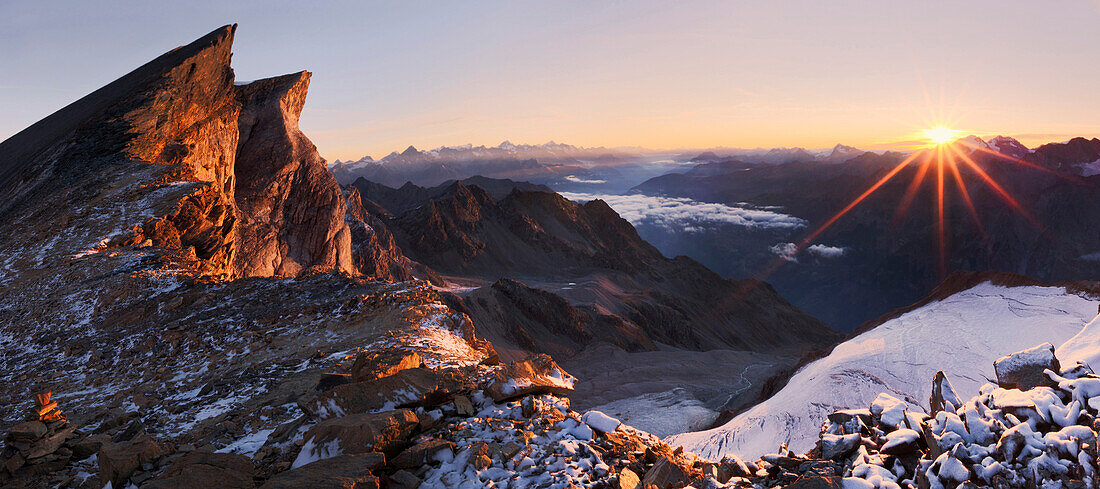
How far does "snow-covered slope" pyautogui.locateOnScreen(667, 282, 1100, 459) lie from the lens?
22453mm

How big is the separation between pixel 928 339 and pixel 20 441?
3150 centimetres

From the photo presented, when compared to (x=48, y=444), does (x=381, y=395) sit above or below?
above

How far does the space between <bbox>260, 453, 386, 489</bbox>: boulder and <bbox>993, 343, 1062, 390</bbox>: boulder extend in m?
7.71

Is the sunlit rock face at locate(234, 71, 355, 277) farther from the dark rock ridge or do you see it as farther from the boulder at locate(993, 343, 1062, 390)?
the dark rock ridge

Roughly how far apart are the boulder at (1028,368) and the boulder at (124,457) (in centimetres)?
1064

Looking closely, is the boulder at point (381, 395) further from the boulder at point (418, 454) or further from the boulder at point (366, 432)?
the boulder at point (418, 454)

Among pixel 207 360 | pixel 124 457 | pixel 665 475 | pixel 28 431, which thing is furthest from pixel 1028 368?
pixel 207 360

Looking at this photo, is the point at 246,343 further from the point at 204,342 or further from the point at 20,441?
the point at 20,441

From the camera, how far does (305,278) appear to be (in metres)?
16.7

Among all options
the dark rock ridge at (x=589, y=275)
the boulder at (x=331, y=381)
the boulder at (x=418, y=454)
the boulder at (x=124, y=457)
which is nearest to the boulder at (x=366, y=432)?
the boulder at (x=418, y=454)

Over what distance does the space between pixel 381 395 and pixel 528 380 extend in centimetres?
210

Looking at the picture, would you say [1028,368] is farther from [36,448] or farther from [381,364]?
[36,448]

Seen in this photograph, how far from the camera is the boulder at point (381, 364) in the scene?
802cm

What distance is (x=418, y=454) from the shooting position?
6086 millimetres
